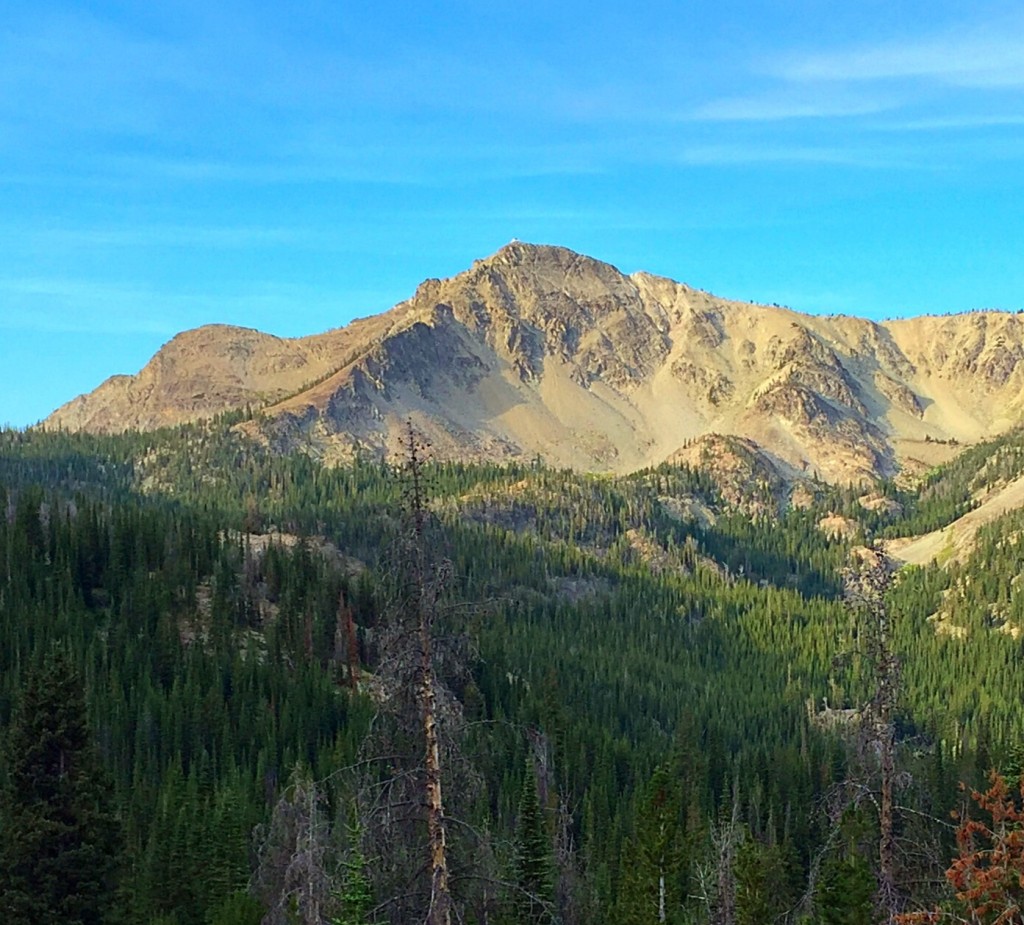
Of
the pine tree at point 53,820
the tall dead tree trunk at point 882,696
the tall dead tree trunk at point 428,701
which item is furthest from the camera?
the pine tree at point 53,820

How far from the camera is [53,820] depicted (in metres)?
34.2

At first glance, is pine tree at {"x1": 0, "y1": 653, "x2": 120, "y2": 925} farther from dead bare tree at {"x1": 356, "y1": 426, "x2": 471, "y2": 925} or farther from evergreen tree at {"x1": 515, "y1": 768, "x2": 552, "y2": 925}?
evergreen tree at {"x1": 515, "y1": 768, "x2": 552, "y2": 925}

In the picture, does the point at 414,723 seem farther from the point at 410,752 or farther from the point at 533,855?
the point at 533,855

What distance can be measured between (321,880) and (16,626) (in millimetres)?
107358

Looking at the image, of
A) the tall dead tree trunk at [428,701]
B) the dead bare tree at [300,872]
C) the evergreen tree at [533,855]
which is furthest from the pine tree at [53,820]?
the evergreen tree at [533,855]

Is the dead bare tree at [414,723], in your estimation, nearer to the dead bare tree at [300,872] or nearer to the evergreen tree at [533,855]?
the dead bare tree at [300,872]

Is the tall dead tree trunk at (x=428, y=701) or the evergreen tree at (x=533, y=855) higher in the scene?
the tall dead tree trunk at (x=428, y=701)

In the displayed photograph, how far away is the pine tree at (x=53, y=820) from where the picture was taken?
1331 inches

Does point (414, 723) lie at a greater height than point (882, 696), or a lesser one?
greater

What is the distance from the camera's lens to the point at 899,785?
30.7 metres

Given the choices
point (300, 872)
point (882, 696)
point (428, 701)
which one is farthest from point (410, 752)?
point (882, 696)

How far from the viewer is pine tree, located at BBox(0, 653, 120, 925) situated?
33.8 meters

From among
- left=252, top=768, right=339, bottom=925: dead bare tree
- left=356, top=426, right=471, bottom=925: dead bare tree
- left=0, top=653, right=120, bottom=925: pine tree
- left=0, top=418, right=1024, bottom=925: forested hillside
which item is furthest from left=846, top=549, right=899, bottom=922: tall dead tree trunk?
left=0, top=653, right=120, bottom=925: pine tree

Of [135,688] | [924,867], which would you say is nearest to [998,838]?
[924,867]
